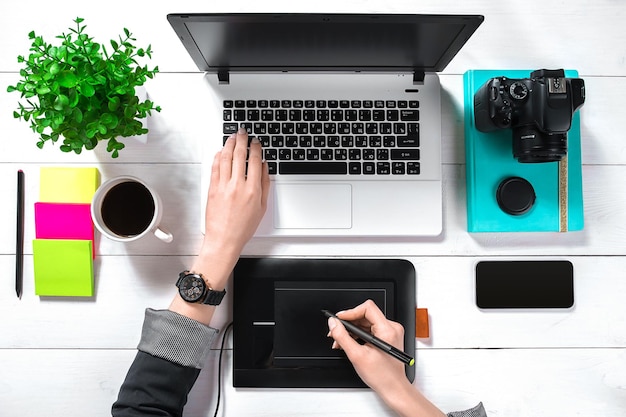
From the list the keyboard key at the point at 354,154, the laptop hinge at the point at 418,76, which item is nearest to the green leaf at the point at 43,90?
the keyboard key at the point at 354,154

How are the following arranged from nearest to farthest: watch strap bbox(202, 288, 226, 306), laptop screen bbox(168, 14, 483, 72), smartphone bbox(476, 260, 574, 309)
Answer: laptop screen bbox(168, 14, 483, 72)
watch strap bbox(202, 288, 226, 306)
smartphone bbox(476, 260, 574, 309)

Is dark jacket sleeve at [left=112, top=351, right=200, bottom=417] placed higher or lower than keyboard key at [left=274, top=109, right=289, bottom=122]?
lower

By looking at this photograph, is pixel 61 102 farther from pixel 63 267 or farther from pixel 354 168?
pixel 354 168

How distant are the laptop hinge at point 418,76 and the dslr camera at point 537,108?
4.5 inches

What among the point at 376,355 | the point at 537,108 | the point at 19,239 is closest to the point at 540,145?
the point at 537,108

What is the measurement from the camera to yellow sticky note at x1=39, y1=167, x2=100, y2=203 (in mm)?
855

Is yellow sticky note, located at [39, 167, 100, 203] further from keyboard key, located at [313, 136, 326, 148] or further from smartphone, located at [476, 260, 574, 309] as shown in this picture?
smartphone, located at [476, 260, 574, 309]

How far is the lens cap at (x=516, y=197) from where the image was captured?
839 millimetres

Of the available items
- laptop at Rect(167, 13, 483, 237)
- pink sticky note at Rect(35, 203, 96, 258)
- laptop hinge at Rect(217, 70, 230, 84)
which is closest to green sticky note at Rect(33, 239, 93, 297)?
pink sticky note at Rect(35, 203, 96, 258)

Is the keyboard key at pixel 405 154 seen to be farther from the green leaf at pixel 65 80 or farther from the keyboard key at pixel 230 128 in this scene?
the green leaf at pixel 65 80

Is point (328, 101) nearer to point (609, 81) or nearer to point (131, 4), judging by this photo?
point (131, 4)

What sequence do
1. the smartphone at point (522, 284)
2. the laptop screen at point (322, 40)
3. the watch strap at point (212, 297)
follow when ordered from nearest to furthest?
the laptop screen at point (322, 40) → the watch strap at point (212, 297) → the smartphone at point (522, 284)

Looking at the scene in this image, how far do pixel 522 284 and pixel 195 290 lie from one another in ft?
1.90

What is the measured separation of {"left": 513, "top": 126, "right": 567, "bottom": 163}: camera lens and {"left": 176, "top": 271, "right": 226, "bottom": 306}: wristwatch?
1.82 ft
